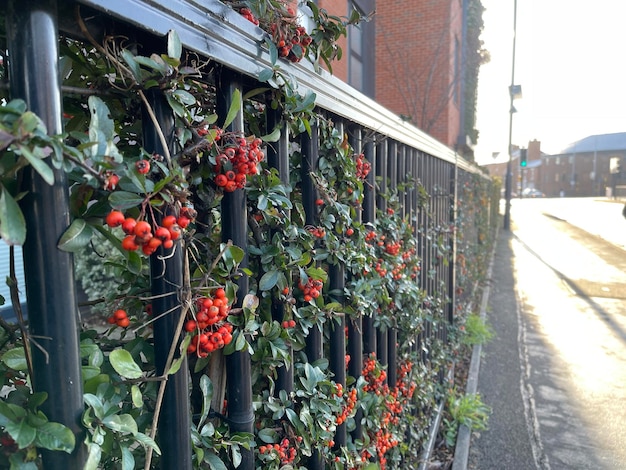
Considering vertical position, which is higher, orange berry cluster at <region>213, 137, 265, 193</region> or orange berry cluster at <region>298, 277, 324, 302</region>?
orange berry cluster at <region>213, 137, 265, 193</region>

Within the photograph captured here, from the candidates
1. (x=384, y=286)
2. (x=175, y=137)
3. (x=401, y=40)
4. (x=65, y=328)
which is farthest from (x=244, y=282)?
(x=401, y=40)

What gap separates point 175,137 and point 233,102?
19 cm

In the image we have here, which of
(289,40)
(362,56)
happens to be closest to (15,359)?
(289,40)

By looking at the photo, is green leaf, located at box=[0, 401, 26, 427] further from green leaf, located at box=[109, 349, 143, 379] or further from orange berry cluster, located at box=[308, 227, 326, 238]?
orange berry cluster, located at box=[308, 227, 326, 238]

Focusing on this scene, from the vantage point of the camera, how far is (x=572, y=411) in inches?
183

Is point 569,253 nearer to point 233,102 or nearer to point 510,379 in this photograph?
point 510,379

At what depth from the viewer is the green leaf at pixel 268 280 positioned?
143 cm

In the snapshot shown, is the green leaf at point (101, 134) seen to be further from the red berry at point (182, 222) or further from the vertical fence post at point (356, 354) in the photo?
the vertical fence post at point (356, 354)

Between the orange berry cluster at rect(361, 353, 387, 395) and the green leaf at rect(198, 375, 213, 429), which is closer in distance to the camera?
the green leaf at rect(198, 375, 213, 429)

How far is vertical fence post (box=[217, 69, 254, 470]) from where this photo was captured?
1300 millimetres

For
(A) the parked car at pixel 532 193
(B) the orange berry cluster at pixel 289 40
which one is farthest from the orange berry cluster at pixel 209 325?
(A) the parked car at pixel 532 193

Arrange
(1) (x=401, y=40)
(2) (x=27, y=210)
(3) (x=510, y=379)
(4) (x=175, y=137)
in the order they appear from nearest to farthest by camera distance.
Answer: (2) (x=27, y=210) → (4) (x=175, y=137) → (3) (x=510, y=379) → (1) (x=401, y=40)

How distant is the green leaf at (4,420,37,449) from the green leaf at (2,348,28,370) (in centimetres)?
11

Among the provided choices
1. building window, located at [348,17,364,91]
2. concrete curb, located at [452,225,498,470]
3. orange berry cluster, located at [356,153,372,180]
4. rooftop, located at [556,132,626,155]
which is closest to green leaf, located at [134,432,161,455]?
orange berry cluster, located at [356,153,372,180]
